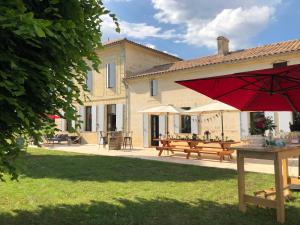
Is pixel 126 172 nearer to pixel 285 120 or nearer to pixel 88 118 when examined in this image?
pixel 285 120

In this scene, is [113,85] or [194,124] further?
[113,85]

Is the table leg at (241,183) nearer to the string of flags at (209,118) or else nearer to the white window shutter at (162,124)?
the string of flags at (209,118)

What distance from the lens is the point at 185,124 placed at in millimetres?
16875

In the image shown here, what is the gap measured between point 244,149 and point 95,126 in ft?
57.6

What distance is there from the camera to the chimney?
17.7m

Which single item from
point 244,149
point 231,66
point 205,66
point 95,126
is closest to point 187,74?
point 205,66

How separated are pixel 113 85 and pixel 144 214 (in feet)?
54.3

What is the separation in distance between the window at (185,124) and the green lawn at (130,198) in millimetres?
7994

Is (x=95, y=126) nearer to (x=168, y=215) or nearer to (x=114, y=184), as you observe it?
(x=114, y=184)

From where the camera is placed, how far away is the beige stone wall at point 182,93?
14.3 m

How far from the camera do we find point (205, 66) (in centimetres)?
1574

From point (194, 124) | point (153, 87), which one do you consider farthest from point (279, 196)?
point (153, 87)

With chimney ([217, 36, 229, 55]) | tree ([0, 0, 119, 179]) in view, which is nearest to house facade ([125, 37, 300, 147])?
chimney ([217, 36, 229, 55])

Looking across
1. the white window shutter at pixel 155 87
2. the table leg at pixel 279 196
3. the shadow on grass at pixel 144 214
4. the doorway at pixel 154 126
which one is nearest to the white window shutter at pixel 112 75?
the white window shutter at pixel 155 87
